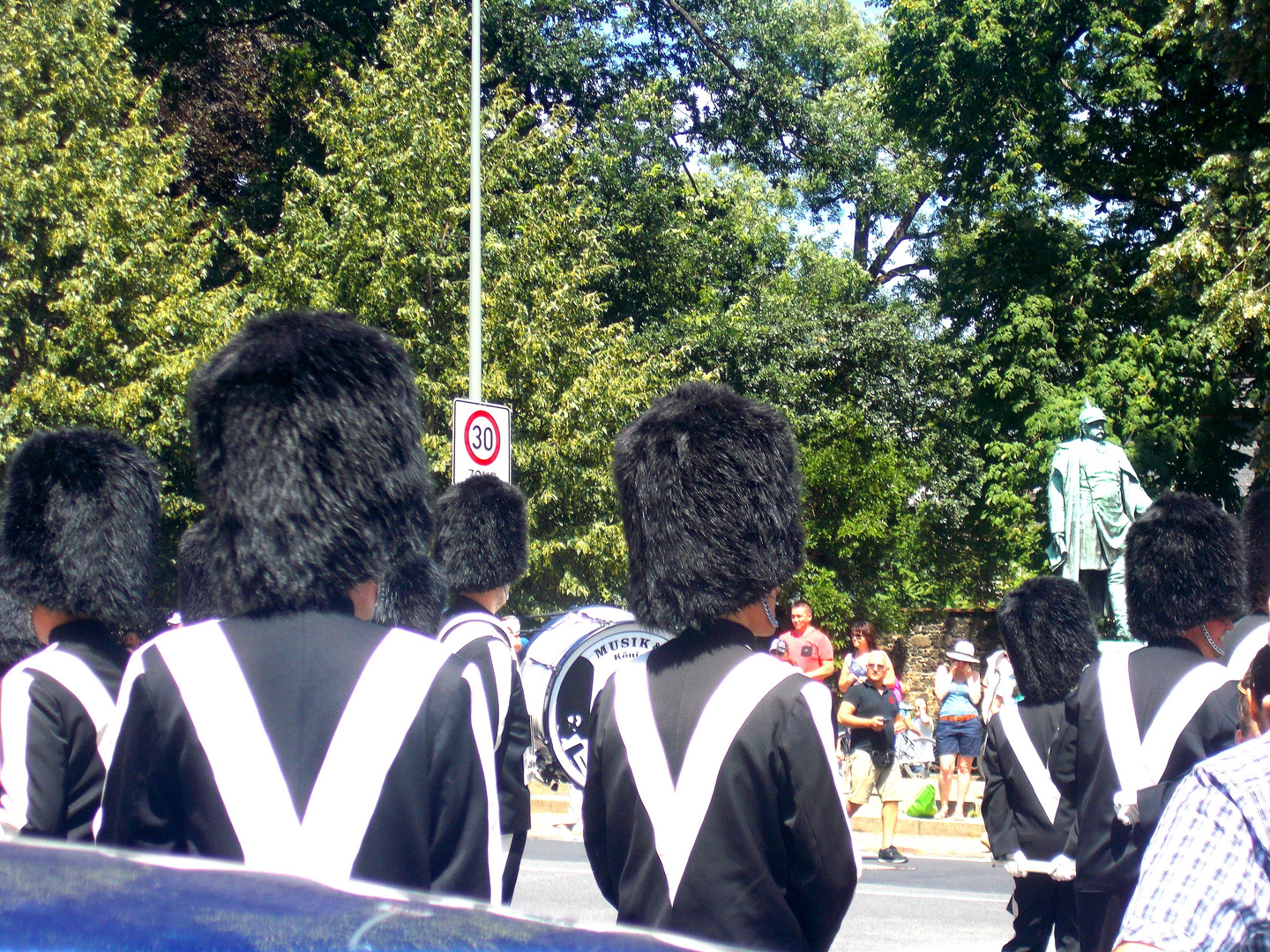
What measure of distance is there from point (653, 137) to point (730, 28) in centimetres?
409

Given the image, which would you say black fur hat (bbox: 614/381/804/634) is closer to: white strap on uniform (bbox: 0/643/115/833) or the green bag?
white strap on uniform (bbox: 0/643/115/833)

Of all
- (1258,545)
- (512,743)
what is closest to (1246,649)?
(1258,545)

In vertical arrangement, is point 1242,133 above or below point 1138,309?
above

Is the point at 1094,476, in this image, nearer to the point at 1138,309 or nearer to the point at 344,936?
the point at 344,936

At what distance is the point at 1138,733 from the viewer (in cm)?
435

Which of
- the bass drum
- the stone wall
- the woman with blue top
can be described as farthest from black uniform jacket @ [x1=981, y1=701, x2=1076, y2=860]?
the stone wall

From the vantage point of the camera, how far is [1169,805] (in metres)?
1.86

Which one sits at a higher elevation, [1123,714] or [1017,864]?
[1123,714]

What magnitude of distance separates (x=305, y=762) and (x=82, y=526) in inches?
96.7

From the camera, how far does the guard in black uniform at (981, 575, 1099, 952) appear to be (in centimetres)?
557

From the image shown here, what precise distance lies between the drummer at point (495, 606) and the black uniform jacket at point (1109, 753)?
1.90 metres

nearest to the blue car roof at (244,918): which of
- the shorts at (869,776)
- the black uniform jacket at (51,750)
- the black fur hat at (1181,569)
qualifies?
the black uniform jacket at (51,750)

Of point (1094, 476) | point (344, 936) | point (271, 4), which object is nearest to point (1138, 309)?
point (1094, 476)

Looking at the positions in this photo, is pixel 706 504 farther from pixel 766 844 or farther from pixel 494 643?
pixel 494 643
